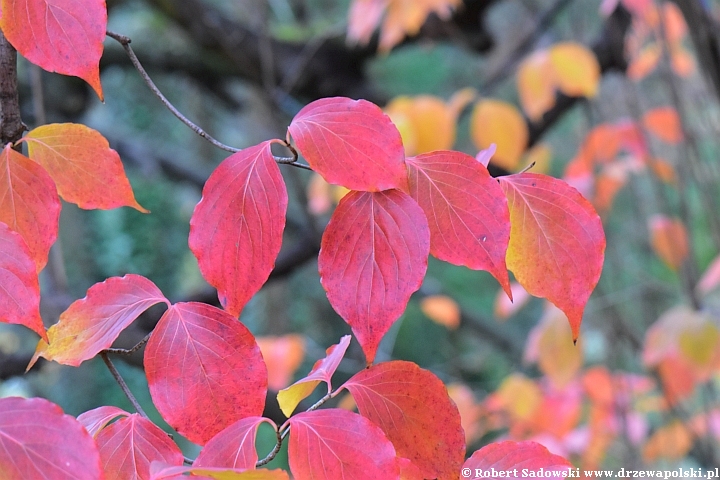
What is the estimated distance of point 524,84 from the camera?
108cm

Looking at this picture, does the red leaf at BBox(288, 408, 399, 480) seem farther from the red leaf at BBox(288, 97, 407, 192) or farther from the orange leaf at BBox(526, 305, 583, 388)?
the orange leaf at BBox(526, 305, 583, 388)

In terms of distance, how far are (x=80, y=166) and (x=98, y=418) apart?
11 centimetres

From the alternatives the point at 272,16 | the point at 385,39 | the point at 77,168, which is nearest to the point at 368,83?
the point at 385,39

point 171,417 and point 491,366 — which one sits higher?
point 171,417

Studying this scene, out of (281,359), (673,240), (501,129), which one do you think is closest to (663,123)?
(673,240)

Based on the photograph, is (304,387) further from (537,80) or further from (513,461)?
(537,80)

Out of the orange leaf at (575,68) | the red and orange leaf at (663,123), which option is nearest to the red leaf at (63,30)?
the orange leaf at (575,68)

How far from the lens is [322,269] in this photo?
233 millimetres

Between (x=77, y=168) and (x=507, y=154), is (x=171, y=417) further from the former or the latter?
(x=507, y=154)

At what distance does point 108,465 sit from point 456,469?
0.14 m

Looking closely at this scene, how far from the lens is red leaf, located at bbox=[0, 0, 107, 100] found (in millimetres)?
225

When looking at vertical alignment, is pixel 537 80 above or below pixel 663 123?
above

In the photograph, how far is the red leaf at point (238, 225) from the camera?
233 mm

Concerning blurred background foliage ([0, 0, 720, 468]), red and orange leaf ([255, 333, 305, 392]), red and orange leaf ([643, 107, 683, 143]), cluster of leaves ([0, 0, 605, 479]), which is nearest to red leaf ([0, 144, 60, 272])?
cluster of leaves ([0, 0, 605, 479])
